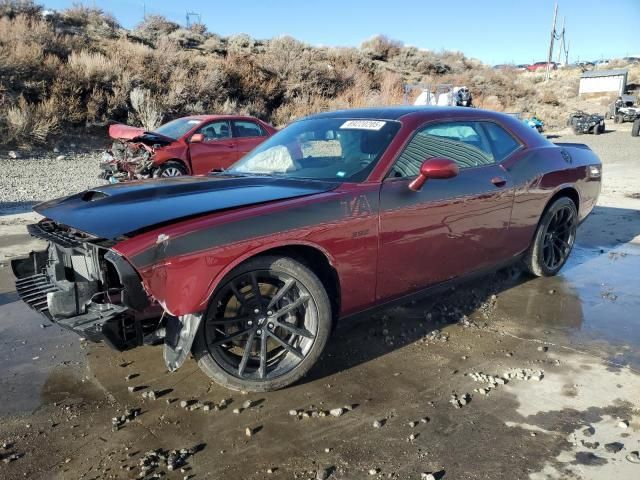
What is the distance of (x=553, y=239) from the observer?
17.1 ft

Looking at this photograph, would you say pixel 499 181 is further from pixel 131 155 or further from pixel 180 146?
pixel 131 155

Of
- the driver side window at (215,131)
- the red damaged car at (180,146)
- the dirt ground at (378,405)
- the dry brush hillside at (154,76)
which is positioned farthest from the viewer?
the dry brush hillside at (154,76)

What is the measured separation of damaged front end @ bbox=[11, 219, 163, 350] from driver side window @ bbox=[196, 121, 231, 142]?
7.70 m

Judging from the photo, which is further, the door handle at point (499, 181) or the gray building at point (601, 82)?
the gray building at point (601, 82)

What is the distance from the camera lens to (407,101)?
25.8 metres

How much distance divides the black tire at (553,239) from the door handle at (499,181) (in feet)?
2.79

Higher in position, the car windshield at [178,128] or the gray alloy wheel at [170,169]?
the car windshield at [178,128]

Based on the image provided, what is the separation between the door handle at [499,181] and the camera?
424 cm

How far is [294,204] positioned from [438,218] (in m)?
1.15

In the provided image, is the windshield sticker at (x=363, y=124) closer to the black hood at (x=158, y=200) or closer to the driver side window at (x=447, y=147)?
the driver side window at (x=447, y=147)

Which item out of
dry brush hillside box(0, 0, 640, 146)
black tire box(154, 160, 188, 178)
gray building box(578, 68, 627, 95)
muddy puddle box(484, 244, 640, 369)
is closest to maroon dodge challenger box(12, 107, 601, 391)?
muddy puddle box(484, 244, 640, 369)

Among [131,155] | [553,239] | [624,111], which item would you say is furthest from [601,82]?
[553,239]

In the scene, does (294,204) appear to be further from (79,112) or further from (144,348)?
(79,112)

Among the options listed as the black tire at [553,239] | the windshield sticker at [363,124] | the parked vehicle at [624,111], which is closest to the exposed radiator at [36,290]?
the windshield sticker at [363,124]
